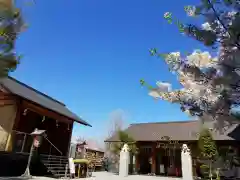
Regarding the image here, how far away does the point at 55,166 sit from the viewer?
41.9 ft

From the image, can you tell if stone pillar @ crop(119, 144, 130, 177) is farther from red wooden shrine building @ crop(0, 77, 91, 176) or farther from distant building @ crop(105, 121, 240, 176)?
red wooden shrine building @ crop(0, 77, 91, 176)

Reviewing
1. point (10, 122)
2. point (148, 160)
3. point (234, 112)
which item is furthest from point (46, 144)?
point (234, 112)

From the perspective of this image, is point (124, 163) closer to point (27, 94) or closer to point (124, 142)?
point (124, 142)

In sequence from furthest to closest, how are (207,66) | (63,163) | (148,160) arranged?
1. (148,160)
2. (63,163)
3. (207,66)

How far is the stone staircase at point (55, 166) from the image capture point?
1177 centimetres

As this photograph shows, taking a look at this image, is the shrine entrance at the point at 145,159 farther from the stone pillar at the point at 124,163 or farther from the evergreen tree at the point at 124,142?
→ the stone pillar at the point at 124,163

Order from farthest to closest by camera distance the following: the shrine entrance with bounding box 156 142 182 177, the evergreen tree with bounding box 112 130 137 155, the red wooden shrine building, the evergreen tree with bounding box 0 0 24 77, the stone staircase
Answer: the shrine entrance with bounding box 156 142 182 177, the evergreen tree with bounding box 112 130 137 155, the stone staircase, the red wooden shrine building, the evergreen tree with bounding box 0 0 24 77

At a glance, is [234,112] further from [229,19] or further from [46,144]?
[46,144]

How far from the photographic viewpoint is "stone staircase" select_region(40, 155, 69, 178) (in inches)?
463

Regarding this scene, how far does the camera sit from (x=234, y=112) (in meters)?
3.45

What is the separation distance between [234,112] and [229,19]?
4.78 feet

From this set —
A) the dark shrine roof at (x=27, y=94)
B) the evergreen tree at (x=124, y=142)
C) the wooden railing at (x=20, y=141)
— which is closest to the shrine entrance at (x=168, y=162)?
the evergreen tree at (x=124, y=142)

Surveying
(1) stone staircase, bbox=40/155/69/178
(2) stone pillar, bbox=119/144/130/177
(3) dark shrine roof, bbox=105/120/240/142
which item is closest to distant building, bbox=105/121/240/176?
(3) dark shrine roof, bbox=105/120/240/142

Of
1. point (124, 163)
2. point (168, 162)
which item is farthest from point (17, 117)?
point (168, 162)
